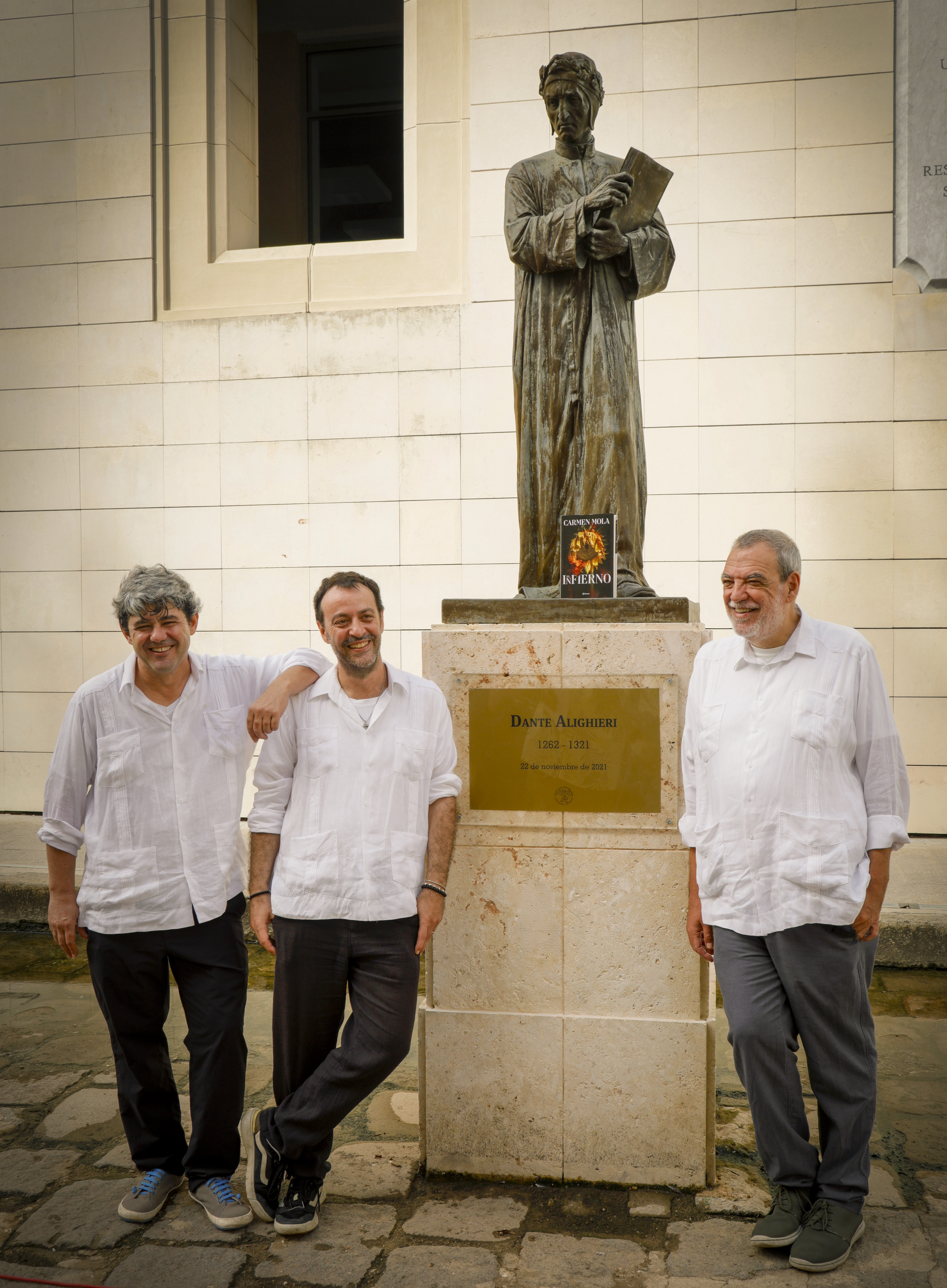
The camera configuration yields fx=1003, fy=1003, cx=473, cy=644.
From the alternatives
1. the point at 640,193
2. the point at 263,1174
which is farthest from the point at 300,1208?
the point at 640,193

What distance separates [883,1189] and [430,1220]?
1.32 meters

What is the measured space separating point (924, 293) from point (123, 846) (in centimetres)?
580

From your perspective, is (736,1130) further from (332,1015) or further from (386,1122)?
(332,1015)

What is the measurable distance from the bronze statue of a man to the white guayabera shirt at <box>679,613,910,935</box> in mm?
729

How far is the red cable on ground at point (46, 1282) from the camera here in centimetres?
249

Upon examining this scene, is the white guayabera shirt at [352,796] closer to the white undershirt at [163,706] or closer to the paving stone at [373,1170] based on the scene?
the white undershirt at [163,706]

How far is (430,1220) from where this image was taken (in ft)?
9.22

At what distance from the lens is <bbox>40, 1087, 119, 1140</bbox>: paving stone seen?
3357mm

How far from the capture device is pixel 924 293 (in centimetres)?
623

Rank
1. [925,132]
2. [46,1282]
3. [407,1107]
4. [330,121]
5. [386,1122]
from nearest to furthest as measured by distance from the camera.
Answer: [46,1282], [386,1122], [407,1107], [925,132], [330,121]

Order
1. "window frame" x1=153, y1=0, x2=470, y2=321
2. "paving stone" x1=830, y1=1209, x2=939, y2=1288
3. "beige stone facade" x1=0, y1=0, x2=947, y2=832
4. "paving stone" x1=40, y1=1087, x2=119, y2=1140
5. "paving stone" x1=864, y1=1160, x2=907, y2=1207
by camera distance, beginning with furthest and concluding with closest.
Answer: "window frame" x1=153, y1=0, x2=470, y2=321
"beige stone facade" x1=0, y1=0, x2=947, y2=832
"paving stone" x1=40, y1=1087, x2=119, y2=1140
"paving stone" x1=864, y1=1160, x2=907, y2=1207
"paving stone" x1=830, y1=1209, x2=939, y2=1288

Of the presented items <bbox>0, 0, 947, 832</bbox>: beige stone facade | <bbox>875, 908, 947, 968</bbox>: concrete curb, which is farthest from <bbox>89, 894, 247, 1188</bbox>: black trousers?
<bbox>0, 0, 947, 832</bbox>: beige stone facade

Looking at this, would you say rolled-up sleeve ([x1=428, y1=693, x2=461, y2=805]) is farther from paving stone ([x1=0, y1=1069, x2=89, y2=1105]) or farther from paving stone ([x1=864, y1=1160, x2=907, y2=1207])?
paving stone ([x1=0, y1=1069, x2=89, y2=1105])

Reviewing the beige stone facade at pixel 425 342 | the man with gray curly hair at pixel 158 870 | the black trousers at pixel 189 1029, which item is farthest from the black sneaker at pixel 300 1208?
the beige stone facade at pixel 425 342
